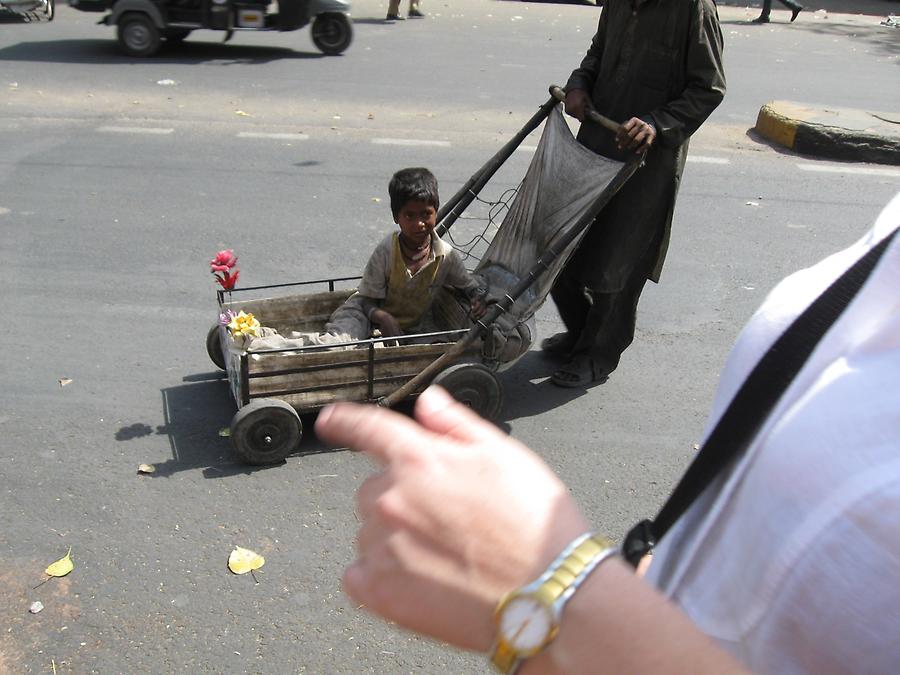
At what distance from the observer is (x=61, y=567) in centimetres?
311

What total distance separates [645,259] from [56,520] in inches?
113

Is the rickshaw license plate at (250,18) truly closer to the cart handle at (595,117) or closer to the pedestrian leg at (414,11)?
the pedestrian leg at (414,11)

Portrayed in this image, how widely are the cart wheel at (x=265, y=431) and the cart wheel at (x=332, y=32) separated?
8988mm

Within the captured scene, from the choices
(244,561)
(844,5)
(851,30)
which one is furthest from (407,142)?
(844,5)

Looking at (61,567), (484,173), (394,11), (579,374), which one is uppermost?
(394,11)

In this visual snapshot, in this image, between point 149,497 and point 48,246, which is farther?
point 48,246

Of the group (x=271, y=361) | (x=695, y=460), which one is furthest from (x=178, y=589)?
(x=695, y=460)

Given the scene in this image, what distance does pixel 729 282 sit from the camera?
5.64m

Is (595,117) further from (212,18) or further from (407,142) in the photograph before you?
(212,18)

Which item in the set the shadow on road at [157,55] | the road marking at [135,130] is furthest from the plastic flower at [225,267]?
the shadow on road at [157,55]

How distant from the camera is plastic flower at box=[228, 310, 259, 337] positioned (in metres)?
3.83

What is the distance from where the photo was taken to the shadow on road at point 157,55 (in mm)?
10867

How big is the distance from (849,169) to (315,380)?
617cm

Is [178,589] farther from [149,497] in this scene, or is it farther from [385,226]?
[385,226]
